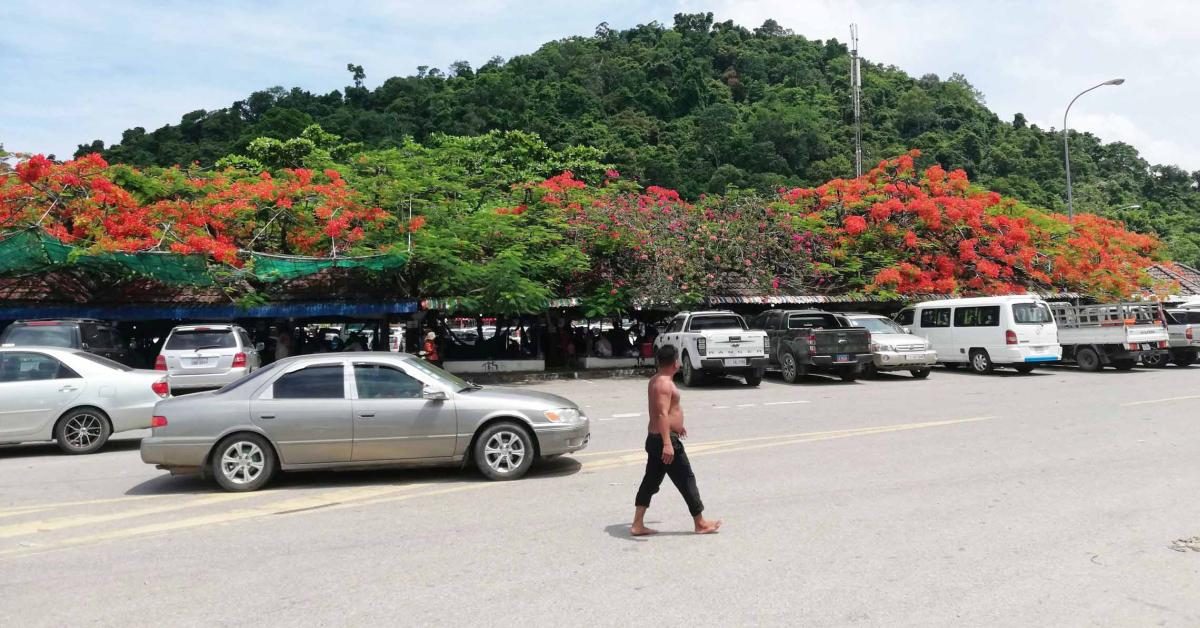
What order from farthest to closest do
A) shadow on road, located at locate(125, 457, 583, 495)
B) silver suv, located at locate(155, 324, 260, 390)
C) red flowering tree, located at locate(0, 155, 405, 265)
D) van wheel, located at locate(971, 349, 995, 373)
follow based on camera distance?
1. van wheel, located at locate(971, 349, 995, 373)
2. red flowering tree, located at locate(0, 155, 405, 265)
3. silver suv, located at locate(155, 324, 260, 390)
4. shadow on road, located at locate(125, 457, 583, 495)

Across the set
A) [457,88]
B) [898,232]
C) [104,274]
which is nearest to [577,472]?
[104,274]

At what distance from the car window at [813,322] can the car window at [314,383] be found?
14384mm

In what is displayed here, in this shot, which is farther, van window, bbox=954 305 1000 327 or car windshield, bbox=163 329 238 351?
van window, bbox=954 305 1000 327

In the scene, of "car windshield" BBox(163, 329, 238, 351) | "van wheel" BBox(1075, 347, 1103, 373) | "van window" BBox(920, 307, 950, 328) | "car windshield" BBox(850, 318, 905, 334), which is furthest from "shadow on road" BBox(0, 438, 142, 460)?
"van wheel" BBox(1075, 347, 1103, 373)

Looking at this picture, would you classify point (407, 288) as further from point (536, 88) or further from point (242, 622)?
point (536, 88)

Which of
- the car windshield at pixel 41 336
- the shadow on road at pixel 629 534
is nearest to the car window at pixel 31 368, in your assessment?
the car windshield at pixel 41 336

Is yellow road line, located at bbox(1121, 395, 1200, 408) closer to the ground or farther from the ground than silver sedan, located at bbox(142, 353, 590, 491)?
closer to the ground

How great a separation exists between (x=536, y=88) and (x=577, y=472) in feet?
255

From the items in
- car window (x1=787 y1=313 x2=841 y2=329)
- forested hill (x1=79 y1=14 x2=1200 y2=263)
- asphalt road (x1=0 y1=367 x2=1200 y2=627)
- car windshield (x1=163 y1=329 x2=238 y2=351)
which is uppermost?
forested hill (x1=79 y1=14 x2=1200 y2=263)

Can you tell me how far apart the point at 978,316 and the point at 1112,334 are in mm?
3523

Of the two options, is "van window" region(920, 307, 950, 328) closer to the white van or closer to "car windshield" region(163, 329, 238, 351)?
the white van

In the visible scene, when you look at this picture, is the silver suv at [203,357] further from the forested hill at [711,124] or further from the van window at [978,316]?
the forested hill at [711,124]

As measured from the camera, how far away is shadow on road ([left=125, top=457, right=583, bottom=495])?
27.6ft

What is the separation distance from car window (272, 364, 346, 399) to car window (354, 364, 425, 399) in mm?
181
